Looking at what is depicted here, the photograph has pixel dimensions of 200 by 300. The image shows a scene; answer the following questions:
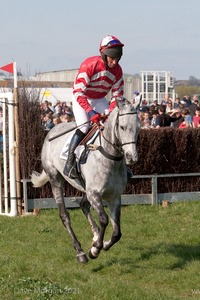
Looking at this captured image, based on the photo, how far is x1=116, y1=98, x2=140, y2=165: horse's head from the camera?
27.1 feet

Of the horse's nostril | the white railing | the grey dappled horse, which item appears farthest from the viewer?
the white railing

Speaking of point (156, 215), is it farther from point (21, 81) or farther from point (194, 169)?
point (21, 81)

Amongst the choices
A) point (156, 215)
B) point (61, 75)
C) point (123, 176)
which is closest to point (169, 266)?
point (123, 176)

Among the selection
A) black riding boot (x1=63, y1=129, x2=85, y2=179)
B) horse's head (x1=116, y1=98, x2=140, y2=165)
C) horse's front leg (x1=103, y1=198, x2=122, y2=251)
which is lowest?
horse's front leg (x1=103, y1=198, x2=122, y2=251)

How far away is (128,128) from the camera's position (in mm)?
8422

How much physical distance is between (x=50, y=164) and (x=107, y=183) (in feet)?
6.52

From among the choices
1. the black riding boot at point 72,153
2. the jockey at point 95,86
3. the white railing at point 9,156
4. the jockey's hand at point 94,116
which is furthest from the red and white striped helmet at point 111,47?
the white railing at point 9,156

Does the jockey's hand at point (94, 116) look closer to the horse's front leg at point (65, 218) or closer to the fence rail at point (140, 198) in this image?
the horse's front leg at point (65, 218)

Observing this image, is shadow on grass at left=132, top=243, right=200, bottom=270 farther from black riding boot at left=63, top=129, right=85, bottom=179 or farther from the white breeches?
the white breeches

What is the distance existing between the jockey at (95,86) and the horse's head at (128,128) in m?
0.66

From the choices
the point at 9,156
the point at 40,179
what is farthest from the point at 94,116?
the point at 9,156

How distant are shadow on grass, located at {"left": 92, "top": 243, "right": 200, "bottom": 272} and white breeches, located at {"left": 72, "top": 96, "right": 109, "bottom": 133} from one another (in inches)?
71.3

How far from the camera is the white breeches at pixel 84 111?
32.1ft

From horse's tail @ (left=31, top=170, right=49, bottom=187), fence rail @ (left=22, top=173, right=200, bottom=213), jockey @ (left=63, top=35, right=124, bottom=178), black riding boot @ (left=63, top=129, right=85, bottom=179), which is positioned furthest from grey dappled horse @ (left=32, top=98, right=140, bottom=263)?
fence rail @ (left=22, top=173, right=200, bottom=213)
